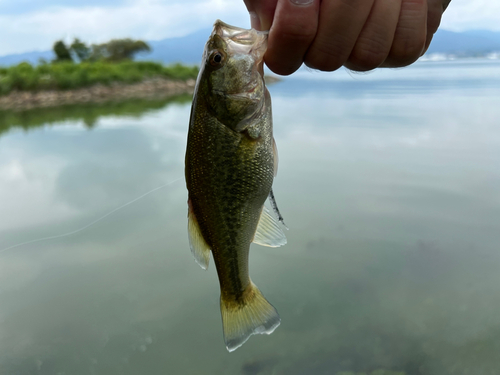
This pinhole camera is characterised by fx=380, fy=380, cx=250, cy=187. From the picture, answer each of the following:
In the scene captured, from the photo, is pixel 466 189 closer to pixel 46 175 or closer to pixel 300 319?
pixel 300 319

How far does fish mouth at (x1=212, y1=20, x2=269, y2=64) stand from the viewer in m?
1.20

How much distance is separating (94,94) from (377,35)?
58.1 ft

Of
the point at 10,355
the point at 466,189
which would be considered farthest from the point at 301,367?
the point at 466,189

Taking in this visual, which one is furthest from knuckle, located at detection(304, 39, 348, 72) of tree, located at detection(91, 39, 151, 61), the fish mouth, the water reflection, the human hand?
tree, located at detection(91, 39, 151, 61)

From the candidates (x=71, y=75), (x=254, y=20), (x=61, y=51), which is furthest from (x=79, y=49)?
(x=254, y=20)

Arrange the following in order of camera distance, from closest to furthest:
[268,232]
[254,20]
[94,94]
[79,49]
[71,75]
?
[254,20]
[268,232]
[94,94]
[71,75]
[79,49]

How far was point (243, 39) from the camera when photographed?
4.04 ft

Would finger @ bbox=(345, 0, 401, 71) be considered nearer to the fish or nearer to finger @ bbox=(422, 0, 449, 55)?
finger @ bbox=(422, 0, 449, 55)

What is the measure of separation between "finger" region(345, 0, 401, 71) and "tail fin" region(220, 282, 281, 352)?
36.8 inches

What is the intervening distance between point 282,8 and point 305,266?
3.54 meters

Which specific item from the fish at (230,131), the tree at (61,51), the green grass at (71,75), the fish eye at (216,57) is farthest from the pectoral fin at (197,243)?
the tree at (61,51)

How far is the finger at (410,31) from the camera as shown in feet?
3.68

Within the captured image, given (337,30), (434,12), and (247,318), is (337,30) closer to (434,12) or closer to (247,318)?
(434,12)

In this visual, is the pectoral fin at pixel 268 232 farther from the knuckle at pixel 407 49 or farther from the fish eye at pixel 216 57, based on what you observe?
the knuckle at pixel 407 49
